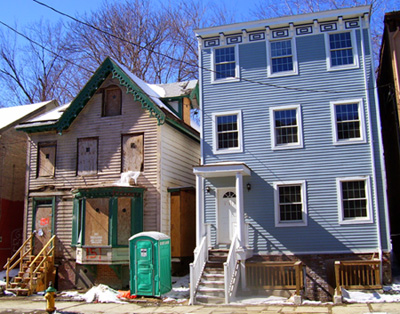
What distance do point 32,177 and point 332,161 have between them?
42.2 ft

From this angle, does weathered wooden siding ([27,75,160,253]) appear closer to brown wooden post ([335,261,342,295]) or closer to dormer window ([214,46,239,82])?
dormer window ([214,46,239,82])

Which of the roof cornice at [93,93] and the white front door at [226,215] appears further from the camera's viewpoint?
the roof cornice at [93,93]

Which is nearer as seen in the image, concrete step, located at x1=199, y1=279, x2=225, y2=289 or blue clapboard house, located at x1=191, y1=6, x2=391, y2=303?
concrete step, located at x1=199, y1=279, x2=225, y2=289

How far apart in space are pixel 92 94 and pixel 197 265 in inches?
356

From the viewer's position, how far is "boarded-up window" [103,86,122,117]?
1891cm

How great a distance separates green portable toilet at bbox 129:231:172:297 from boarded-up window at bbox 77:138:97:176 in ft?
16.9

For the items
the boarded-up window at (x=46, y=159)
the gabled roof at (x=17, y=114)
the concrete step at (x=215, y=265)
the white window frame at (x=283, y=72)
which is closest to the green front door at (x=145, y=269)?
the concrete step at (x=215, y=265)

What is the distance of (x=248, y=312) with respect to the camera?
460 inches

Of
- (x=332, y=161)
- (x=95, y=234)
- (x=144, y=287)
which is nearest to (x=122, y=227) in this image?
(x=95, y=234)

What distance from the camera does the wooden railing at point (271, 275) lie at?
13.8m

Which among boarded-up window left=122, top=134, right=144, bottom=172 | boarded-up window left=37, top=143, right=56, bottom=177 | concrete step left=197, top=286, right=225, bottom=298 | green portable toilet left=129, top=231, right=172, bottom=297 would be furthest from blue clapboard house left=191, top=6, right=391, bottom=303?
boarded-up window left=37, top=143, right=56, bottom=177

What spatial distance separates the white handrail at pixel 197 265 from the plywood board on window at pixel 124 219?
3203mm

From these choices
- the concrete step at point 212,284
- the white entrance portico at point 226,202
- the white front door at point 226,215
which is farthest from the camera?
the white front door at point 226,215

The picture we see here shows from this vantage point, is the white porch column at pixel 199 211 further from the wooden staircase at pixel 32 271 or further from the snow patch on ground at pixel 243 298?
the wooden staircase at pixel 32 271
